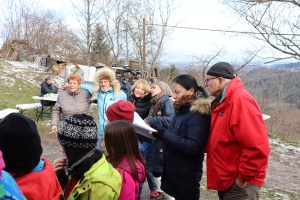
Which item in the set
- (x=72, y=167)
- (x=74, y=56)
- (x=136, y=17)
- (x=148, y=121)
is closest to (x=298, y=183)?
(x=148, y=121)

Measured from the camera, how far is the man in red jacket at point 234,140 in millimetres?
2057

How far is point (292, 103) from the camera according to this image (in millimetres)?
46156

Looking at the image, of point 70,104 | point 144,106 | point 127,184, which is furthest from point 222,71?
point 70,104

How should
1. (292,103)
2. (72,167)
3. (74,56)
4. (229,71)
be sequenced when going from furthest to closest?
1. (292,103)
2. (74,56)
3. (229,71)
4. (72,167)

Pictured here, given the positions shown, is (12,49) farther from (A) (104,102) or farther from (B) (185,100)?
(B) (185,100)

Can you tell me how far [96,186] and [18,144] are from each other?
51cm

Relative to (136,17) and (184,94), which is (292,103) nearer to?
(136,17)

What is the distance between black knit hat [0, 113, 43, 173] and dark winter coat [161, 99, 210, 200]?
133cm

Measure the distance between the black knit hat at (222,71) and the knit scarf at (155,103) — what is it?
148 centimetres

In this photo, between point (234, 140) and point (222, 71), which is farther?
point (222, 71)

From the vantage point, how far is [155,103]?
3822mm

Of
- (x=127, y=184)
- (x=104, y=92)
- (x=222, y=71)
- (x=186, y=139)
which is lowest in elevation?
(x=127, y=184)

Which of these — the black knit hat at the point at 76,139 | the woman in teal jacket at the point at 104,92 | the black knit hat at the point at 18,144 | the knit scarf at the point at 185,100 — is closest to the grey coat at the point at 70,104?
the woman in teal jacket at the point at 104,92

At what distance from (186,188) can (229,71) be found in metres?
1.13
